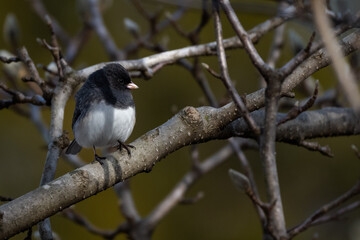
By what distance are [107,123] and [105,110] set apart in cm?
6

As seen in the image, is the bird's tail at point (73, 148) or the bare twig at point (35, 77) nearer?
the bare twig at point (35, 77)

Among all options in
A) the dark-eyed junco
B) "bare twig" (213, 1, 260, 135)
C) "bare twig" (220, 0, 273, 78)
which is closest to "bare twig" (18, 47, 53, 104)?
the dark-eyed junco

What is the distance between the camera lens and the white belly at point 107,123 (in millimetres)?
2074

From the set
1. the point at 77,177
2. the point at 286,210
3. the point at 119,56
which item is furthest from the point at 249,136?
the point at 286,210

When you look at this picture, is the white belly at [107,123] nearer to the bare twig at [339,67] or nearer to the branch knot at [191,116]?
the branch knot at [191,116]

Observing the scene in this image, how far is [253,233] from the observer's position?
12.3 ft

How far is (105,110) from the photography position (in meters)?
2.09

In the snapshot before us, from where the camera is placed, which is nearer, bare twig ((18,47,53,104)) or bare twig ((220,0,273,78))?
bare twig ((220,0,273,78))

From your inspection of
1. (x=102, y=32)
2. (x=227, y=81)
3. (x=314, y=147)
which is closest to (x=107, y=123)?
(x=314, y=147)

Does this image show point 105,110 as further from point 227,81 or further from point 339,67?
point 339,67

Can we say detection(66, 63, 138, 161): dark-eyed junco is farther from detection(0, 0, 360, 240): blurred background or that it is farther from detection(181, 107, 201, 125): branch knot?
detection(0, 0, 360, 240): blurred background

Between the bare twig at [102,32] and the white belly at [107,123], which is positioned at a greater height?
the bare twig at [102,32]

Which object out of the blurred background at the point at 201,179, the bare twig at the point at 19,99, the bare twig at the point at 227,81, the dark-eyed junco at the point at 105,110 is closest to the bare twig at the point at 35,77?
the bare twig at the point at 19,99

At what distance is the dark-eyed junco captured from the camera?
2.08m
